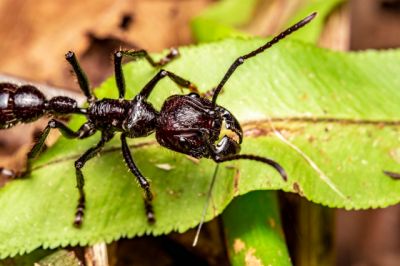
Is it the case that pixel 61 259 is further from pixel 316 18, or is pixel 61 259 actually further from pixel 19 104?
pixel 316 18

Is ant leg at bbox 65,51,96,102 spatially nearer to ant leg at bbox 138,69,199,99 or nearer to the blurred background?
ant leg at bbox 138,69,199,99

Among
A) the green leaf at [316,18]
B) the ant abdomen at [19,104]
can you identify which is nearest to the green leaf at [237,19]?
the green leaf at [316,18]

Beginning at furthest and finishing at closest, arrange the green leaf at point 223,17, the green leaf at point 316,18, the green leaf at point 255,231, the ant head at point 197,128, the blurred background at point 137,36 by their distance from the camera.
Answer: the blurred background at point 137,36 → the green leaf at point 223,17 → the green leaf at point 316,18 → the green leaf at point 255,231 → the ant head at point 197,128

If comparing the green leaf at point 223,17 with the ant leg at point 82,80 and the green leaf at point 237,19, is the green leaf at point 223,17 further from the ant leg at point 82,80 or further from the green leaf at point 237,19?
the ant leg at point 82,80

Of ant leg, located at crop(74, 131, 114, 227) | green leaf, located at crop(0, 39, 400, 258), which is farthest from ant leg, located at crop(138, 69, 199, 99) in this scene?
ant leg, located at crop(74, 131, 114, 227)

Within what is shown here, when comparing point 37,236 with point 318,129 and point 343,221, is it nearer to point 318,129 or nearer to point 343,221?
point 318,129

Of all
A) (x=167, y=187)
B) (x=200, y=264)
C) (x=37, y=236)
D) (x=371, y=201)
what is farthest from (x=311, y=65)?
(x=37, y=236)

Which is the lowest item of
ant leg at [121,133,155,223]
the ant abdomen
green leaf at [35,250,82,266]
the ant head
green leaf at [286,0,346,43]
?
green leaf at [35,250,82,266]
